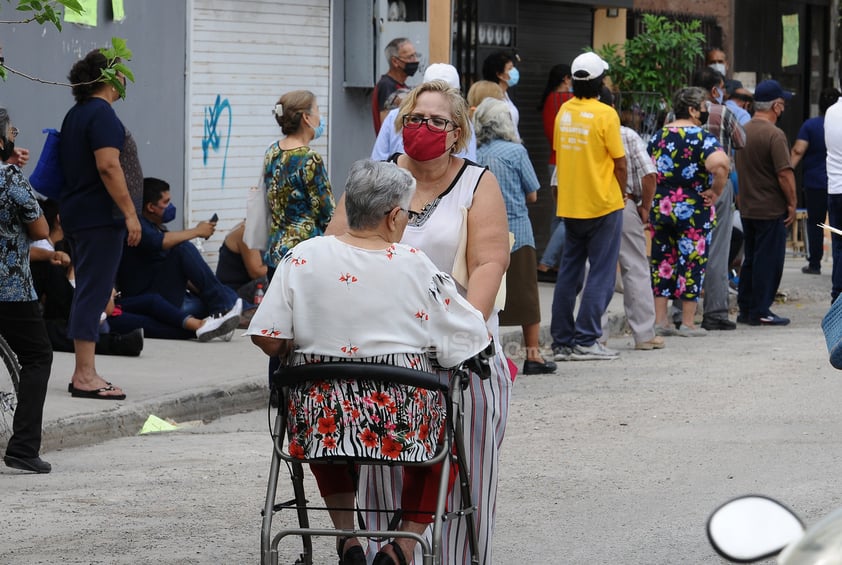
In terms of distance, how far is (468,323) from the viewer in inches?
185

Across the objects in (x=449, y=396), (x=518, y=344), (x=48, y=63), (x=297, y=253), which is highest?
(x=48, y=63)

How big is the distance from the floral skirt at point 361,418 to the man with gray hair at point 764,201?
29.2ft

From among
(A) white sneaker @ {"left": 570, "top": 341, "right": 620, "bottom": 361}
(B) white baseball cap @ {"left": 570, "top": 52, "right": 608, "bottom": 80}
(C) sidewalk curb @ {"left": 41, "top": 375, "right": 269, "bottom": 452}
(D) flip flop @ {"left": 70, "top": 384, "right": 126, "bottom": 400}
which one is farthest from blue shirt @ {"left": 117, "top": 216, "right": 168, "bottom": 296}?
(B) white baseball cap @ {"left": 570, "top": 52, "right": 608, "bottom": 80}

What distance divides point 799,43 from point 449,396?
20.9m

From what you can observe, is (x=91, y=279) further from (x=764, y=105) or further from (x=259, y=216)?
(x=764, y=105)

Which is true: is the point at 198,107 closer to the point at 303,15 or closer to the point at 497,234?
the point at 303,15

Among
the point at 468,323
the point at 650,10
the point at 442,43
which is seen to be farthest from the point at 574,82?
the point at 650,10

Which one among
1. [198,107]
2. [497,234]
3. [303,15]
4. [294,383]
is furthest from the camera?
[303,15]

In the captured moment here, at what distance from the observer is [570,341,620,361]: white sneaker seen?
1109 centimetres

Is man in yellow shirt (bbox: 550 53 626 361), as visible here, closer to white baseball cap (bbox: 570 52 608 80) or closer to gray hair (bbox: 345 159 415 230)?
white baseball cap (bbox: 570 52 608 80)

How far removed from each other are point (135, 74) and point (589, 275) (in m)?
3.96

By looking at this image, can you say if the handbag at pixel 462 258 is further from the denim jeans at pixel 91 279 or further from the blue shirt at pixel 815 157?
the blue shirt at pixel 815 157

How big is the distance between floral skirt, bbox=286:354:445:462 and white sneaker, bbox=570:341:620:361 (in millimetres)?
6559

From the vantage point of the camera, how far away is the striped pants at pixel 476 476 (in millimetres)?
5105
